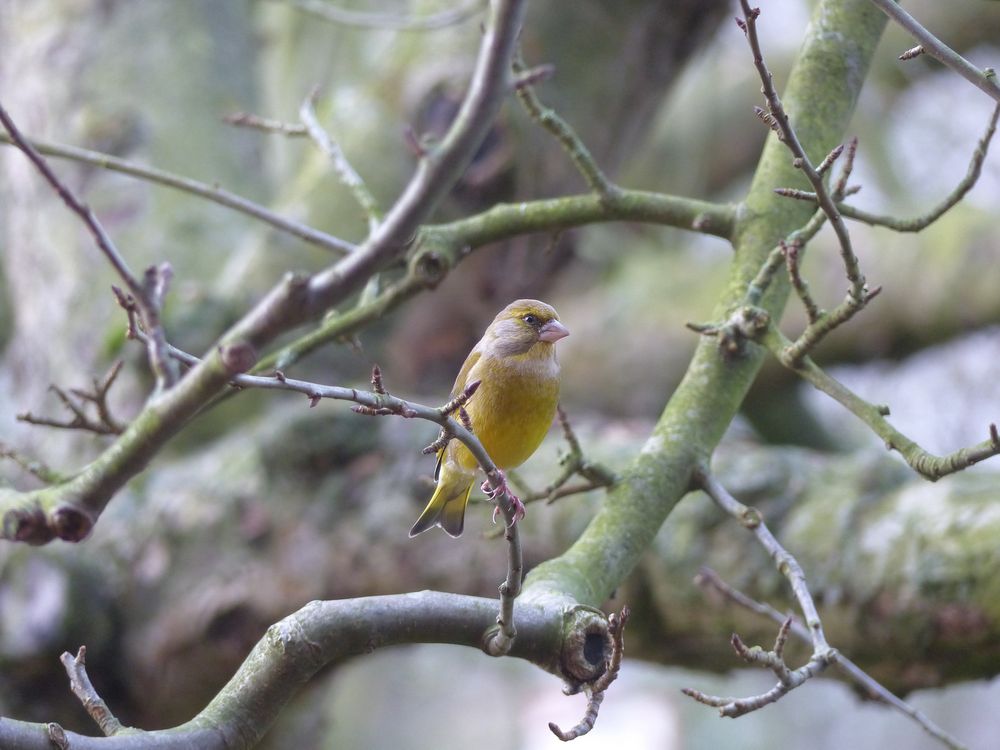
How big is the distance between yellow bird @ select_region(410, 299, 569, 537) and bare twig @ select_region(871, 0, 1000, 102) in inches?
38.3

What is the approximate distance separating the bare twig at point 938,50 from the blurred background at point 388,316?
163 cm

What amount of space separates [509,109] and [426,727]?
32.0ft

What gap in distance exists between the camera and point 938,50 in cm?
198

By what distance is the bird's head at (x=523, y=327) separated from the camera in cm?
264

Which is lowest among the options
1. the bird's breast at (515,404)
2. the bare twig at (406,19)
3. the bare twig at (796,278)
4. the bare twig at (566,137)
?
the bird's breast at (515,404)

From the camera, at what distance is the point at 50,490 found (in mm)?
2141

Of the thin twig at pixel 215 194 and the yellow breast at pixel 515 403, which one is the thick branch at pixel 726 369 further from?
the thin twig at pixel 215 194

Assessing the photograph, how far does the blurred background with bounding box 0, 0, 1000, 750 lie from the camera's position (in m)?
4.72

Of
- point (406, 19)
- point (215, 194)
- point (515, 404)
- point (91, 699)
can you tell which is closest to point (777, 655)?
point (515, 404)

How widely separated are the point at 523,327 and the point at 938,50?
112cm

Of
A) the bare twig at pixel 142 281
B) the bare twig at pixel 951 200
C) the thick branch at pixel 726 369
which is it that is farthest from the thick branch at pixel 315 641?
the bare twig at pixel 951 200

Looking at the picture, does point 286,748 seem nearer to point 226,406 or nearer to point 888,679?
point 226,406

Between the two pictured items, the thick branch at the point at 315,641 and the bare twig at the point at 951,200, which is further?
the bare twig at the point at 951,200

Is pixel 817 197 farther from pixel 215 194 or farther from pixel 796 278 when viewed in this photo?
pixel 215 194
